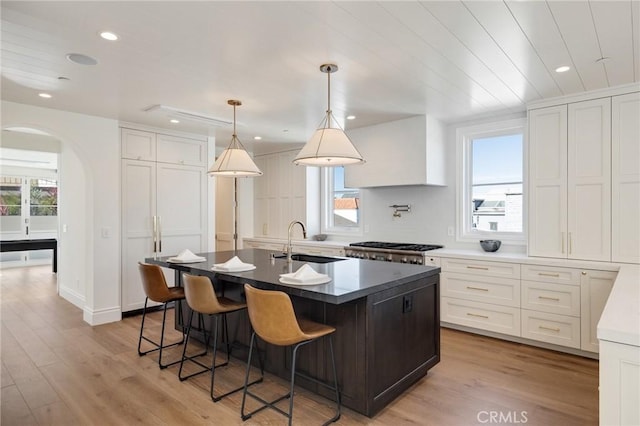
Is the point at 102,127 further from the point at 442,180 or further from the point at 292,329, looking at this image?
the point at 442,180

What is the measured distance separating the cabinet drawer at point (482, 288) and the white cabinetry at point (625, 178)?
93cm

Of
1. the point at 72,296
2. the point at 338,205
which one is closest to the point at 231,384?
the point at 338,205

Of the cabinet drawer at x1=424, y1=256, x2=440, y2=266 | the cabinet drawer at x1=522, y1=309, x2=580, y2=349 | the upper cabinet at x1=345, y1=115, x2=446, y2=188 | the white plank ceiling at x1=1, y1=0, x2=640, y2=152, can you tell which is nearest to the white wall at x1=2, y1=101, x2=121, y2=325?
the white plank ceiling at x1=1, y1=0, x2=640, y2=152

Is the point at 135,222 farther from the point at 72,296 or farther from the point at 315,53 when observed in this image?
the point at 315,53

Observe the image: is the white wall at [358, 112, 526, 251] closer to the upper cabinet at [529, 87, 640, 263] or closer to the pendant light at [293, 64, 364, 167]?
the upper cabinet at [529, 87, 640, 263]

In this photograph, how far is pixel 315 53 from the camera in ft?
8.87

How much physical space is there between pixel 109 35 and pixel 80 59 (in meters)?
0.59

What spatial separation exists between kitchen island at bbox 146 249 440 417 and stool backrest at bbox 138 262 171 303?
10.9 inches

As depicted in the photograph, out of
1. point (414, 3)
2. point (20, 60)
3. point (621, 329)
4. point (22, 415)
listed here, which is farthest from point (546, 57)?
point (22, 415)

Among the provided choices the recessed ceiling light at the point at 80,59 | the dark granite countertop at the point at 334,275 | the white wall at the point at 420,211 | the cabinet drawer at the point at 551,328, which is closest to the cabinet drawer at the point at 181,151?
the dark granite countertop at the point at 334,275

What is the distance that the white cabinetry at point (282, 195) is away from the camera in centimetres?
638

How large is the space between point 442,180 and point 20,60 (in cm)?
444

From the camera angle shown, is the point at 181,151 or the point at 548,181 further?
the point at 181,151

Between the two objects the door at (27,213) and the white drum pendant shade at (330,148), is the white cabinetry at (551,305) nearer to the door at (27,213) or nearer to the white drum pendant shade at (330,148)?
the white drum pendant shade at (330,148)
